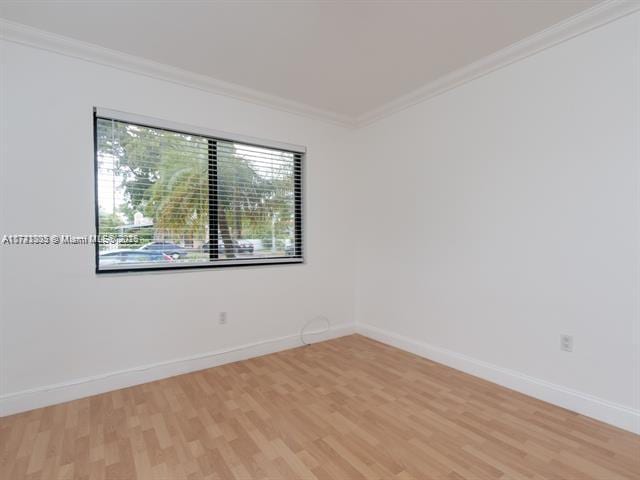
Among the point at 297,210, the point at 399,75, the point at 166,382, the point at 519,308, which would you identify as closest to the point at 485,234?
the point at 519,308

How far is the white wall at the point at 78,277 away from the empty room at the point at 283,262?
0.01 meters

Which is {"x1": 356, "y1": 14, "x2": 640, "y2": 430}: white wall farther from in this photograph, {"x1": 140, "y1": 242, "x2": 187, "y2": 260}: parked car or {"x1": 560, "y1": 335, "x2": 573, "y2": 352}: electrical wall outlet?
{"x1": 140, "y1": 242, "x2": 187, "y2": 260}: parked car

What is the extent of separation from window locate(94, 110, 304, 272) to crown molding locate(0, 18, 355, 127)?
0.39 metres

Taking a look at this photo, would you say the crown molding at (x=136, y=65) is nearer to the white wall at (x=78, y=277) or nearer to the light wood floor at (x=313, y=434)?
the white wall at (x=78, y=277)

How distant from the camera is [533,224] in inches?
96.5

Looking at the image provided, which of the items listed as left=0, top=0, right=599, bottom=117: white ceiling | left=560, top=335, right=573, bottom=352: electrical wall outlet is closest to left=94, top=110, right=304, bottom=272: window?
left=0, top=0, right=599, bottom=117: white ceiling

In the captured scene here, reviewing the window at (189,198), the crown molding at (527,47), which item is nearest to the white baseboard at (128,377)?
the window at (189,198)

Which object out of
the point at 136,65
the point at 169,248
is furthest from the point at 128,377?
the point at 136,65

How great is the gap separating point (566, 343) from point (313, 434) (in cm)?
186

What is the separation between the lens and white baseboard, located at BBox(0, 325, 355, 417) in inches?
88.5

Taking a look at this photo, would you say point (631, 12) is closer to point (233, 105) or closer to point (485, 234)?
point (485, 234)

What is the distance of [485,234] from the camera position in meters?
2.75

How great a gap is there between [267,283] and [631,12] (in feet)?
11.1

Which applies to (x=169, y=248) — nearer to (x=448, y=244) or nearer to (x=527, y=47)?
(x=448, y=244)
